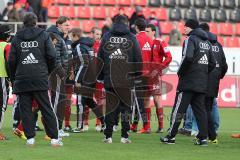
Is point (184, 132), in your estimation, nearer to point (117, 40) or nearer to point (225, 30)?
point (117, 40)

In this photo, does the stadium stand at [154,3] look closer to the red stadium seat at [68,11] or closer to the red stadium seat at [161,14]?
the red stadium seat at [161,14]

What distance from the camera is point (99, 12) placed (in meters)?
32.2

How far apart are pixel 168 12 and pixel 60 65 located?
17.9m

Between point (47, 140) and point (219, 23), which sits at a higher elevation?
point (219, 23)

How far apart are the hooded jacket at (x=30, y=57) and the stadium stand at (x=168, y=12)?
17.4 metres

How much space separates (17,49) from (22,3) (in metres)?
15.8

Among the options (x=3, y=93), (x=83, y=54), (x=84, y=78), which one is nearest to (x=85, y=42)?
(x=83, y=54)

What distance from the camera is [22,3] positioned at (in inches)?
1151

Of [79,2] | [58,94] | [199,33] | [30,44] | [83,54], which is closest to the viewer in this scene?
[30,44]

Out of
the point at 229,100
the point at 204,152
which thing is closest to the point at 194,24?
the point at 204,152

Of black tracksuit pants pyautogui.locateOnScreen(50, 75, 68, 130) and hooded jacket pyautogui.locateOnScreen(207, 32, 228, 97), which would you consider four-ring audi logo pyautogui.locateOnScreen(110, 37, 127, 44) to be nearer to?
black tracksuit pants pyautogui.locateOnScreen(50, 75, 68, 130)

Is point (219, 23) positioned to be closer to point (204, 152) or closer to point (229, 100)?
point (229, 100)

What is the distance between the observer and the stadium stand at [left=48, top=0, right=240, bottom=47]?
31.9 m

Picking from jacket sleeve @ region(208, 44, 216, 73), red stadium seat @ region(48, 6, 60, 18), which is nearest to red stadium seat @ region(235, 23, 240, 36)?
red stadium seat @ region(48, 6, 60, 18)
